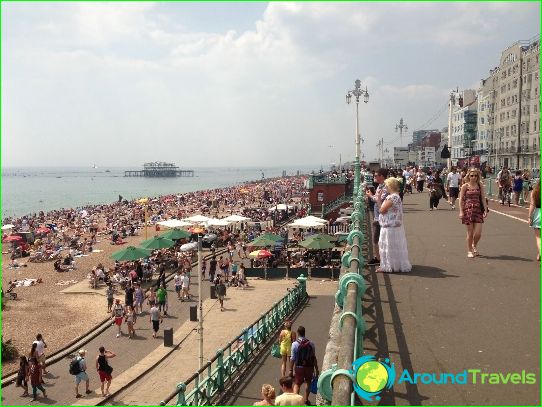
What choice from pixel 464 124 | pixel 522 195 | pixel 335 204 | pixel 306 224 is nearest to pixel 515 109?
pixel 464 124

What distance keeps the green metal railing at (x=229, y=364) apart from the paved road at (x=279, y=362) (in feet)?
1.05

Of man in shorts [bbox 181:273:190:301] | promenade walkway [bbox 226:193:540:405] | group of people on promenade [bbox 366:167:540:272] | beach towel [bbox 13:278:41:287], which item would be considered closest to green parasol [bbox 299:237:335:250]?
man in shorts [bbox 181:273:190:301]

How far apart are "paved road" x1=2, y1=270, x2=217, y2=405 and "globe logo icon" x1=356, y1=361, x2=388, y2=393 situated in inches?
478

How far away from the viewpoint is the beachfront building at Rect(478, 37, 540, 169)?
171ft

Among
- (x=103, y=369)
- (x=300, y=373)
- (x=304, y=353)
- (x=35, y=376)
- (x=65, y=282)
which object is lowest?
(x=65, y=282)

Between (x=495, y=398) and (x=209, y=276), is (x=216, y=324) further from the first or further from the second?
(x=495, y=398)

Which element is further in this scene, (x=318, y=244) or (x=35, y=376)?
(x=318, y=244)

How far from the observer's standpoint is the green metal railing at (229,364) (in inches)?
341

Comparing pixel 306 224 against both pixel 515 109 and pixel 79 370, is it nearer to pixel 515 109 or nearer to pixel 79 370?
pixel 79 370

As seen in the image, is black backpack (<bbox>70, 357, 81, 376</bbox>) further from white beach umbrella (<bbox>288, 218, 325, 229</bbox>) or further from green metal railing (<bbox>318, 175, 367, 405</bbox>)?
white beach umbrella (<bbox>288, 218, 325, 229</bbox>)

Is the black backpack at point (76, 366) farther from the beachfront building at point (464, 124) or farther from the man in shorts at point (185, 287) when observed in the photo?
the beachfront building at point (464, 124)

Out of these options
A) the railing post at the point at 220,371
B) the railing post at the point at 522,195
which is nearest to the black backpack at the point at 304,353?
the railing post at the point at 220,371

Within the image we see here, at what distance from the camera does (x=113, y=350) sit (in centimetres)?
1705

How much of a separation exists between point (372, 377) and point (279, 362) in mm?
8250
